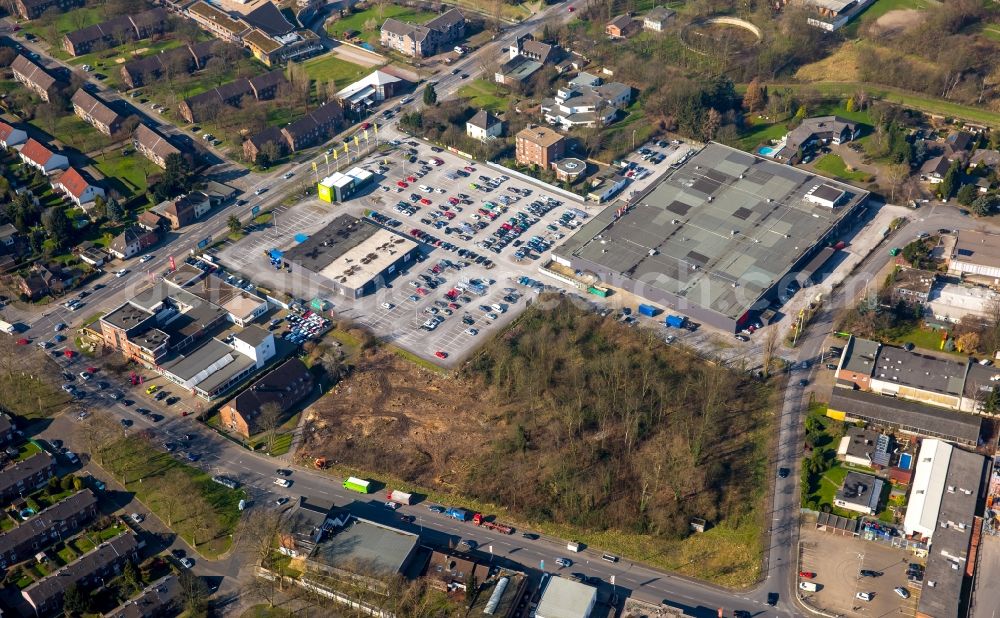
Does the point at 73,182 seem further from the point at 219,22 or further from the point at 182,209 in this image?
the point at 219,22

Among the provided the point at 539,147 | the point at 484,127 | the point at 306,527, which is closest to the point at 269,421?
the point at 306,527

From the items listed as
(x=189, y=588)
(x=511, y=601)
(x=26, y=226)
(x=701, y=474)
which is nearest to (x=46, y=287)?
(x=26, y=226)

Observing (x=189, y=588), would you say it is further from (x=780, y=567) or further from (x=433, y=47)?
(x=433, y=47)

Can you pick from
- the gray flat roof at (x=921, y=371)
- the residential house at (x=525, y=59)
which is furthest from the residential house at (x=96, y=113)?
the gray flat roof at (x=921, y=371)

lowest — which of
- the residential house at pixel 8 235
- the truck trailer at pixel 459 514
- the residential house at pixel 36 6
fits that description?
the truck trailer at pixel 459 514

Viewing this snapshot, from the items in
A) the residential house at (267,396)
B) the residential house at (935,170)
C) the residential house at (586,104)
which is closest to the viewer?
the residential house at (267,396)

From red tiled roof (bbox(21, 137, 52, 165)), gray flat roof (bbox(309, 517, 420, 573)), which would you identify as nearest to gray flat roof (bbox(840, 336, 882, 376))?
gray flat roof (bbox(309, 517, 420, 573))

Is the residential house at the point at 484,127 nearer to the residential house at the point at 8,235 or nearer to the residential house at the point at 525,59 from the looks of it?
the residential house at the point at 525,59
